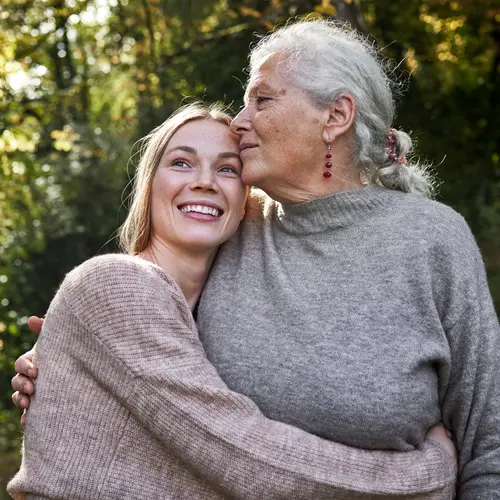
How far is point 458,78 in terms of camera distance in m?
8.53

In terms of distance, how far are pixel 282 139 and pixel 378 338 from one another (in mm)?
716

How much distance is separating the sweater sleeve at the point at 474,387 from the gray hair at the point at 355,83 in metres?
0.47

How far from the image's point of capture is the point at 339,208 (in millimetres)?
2680

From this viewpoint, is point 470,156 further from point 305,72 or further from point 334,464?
point 334,464

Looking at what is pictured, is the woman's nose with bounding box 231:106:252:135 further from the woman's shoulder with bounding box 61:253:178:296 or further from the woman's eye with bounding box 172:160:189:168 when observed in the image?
the woman's shoulder with bounding box 61:253:178:296

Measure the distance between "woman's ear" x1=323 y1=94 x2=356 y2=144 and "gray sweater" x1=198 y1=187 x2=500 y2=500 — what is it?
293 millimetres

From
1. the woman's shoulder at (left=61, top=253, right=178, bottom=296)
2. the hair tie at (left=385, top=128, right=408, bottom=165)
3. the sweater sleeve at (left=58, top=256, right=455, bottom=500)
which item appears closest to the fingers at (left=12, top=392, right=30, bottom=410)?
the sweater sleeve at (left=58, top=256, right=455, bottom=500)

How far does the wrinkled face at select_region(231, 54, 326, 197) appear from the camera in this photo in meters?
2.68

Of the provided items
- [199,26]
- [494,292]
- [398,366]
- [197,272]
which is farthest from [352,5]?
[398,366]

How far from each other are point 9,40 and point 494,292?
11.8ft

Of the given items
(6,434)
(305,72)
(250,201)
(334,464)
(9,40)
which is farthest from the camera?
(6,434)

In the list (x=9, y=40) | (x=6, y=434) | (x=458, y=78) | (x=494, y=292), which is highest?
(x=9, y=40)

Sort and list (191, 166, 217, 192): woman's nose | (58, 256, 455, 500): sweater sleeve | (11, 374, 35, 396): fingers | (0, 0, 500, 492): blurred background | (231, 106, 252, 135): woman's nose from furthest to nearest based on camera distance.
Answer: (0, 0, 500, 492): blurred background
(231, 106, 252, 135): woman's nose
(191, 166, 217, 192): woman's nose
(11, 374, 35, 396): fingers
(58, 256, 455, 500): sweater sleeve

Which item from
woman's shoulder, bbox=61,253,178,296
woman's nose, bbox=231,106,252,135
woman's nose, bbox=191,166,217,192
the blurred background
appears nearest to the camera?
woman's shoulder, bbox=61,253,178,296
